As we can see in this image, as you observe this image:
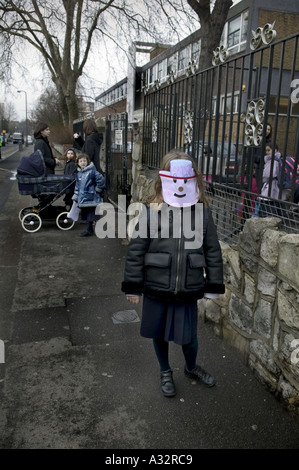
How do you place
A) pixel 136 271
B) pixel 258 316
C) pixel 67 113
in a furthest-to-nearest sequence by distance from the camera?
pixel 67 113
pixel 258 316
pixel 136 271

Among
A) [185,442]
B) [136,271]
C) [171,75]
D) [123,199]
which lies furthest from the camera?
[123,199]

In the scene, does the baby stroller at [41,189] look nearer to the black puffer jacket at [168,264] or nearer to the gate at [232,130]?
the gate at [232,130]

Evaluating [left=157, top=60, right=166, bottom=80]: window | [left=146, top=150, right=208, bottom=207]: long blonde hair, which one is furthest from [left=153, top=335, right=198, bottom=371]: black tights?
[left=157, top=60, right=166, bottom=80]: window

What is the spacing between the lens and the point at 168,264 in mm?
2686

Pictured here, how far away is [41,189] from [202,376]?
516cm

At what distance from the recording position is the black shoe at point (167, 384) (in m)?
2.95

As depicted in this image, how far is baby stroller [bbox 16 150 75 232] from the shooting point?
711cm

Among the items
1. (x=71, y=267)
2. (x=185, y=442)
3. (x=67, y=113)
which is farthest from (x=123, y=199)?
(x=67, y=113)

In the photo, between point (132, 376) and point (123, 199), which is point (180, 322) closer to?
point (132, 376)

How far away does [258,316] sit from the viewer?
312 centimetres

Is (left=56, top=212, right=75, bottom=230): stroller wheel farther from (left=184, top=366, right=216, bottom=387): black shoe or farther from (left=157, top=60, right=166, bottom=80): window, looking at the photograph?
(left=157, top=60, right=166, bottom=80): window

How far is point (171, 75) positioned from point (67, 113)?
19.8 meters

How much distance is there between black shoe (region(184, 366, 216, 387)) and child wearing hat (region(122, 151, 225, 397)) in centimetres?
43

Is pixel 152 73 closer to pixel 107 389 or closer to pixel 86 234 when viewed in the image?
pixel 86 234
